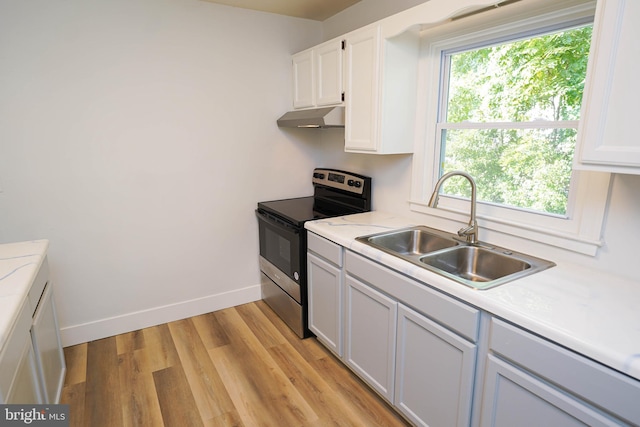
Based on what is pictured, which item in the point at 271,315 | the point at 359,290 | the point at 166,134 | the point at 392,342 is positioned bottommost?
the point at 271,315

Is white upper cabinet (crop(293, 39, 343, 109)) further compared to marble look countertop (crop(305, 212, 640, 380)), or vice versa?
white upper cabinet (crop(293, 39, 343, 109))

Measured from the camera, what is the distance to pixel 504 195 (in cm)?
192

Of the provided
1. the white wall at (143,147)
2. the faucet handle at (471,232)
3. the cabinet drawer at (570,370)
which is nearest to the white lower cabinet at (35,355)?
the white wall at (143,147)

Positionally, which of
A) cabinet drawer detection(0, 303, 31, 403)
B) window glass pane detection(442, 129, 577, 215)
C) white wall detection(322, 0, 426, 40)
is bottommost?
cabinet drawer detection(0, 303, 31, 403)

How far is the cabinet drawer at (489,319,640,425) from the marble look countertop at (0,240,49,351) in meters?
1.64

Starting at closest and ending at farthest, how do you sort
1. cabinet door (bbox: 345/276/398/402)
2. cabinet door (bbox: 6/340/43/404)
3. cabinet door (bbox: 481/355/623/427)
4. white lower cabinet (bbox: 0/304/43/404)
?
cabinet door (bbox: 481/355/623/427), white lower cabinet (bbox: 0/304/43/404), cabinet door (bbox: 6/340/43/404), cabinet door (bbox: 345/276/398/402)

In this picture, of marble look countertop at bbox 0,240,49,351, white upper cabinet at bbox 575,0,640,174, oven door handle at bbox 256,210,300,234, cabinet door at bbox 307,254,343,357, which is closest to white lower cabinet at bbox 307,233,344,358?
cabinet door at bbox 307,254,343,357

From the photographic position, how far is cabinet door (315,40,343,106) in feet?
7.92

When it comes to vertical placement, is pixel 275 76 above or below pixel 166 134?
above

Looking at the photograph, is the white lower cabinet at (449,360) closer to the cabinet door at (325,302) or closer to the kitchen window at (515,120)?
the cabinet door at (325,302)

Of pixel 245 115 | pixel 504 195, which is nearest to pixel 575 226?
pixel 504 195

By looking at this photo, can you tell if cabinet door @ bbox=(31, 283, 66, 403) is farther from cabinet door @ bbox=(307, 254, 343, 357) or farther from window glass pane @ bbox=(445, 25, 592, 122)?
window glass pane @ bbox=(445, 25, 592, 122)

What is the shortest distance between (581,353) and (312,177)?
2510 millimetres

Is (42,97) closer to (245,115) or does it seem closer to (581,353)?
(245,115)
